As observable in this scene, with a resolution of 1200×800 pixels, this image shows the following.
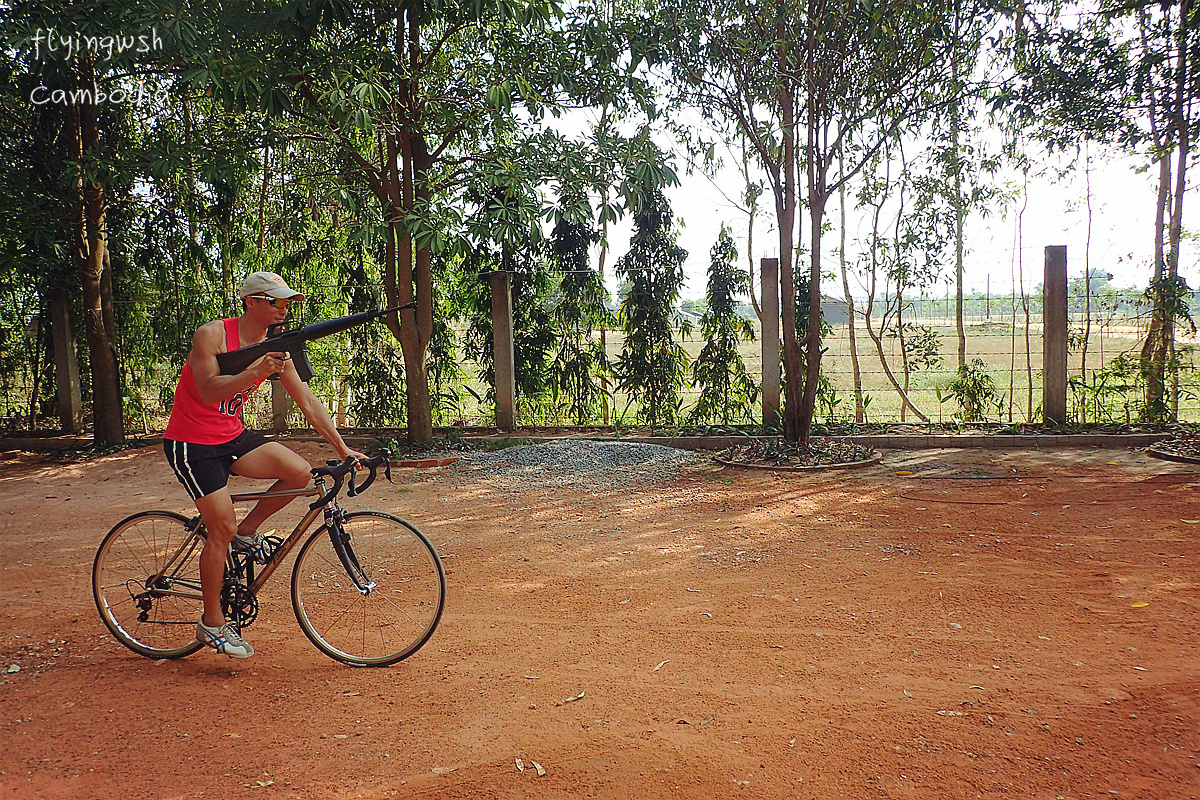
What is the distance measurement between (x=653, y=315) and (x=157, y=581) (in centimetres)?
697

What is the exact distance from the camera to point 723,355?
32.3 feet

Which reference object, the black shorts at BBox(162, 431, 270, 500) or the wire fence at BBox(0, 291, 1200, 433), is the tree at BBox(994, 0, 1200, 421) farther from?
the black shorts at BBox(162, 431, 270, 500)

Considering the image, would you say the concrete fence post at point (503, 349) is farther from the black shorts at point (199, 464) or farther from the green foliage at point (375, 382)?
the black shorts at point (199, 464)

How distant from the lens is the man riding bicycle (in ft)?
11.0

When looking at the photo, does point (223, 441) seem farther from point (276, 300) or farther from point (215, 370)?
point (276, 300)

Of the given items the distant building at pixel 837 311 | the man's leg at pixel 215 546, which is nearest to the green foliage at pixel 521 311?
the distant building at pixel 837 311

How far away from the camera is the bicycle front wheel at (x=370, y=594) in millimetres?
3559

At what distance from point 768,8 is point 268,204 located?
6.31 m

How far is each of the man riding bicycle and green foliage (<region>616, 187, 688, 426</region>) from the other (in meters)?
6.68

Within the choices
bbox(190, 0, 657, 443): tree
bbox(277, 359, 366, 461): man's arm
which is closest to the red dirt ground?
bbox(277, 359, 366, 461): man's arm

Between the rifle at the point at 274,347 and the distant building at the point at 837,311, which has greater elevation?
the distant building at the point at 837,311

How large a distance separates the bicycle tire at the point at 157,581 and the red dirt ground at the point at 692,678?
0.11m

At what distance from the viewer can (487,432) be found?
988 centimetres

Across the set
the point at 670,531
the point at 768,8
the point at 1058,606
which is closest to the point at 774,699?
the point at 1058,606
